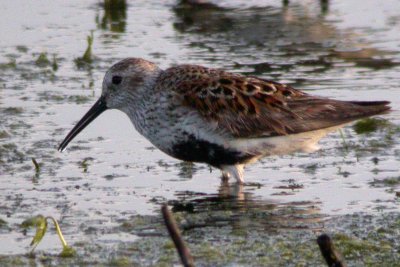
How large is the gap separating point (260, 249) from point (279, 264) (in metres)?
0.35

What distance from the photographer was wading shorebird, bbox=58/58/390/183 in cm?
949

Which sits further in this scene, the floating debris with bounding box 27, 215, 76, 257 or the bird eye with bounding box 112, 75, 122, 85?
the bird eye with bounding box 112, 75, 122, 85

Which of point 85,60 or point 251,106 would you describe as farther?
point 85,60

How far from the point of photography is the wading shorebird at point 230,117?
9492mm

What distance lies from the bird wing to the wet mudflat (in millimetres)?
492

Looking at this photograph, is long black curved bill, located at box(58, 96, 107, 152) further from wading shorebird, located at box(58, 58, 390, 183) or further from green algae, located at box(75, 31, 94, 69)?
green algae, located at box(75, 31, 94, 69)

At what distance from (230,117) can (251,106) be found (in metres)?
0.20

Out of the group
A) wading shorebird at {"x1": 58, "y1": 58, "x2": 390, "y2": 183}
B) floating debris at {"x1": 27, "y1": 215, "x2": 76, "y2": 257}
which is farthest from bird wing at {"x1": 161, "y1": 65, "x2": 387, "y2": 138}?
floating debris at {"x1": 27, "y1": 215, "x2": 76, "y2": 257}

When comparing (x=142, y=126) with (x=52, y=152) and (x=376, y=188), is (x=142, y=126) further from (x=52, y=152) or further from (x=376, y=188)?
(x=376, y=188)

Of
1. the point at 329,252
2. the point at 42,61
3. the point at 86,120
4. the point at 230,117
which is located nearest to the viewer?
the point at 329,252

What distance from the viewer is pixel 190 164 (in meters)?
10.5

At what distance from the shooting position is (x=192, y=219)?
873cm

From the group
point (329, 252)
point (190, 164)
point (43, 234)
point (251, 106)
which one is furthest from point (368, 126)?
point (329, 252)

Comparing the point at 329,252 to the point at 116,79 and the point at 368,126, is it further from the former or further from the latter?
the point at 368,126
